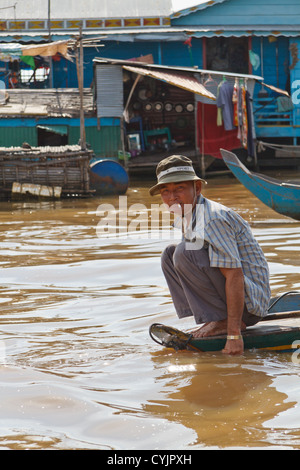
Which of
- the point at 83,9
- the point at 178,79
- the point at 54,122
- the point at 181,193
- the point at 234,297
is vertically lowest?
the point at 234,297

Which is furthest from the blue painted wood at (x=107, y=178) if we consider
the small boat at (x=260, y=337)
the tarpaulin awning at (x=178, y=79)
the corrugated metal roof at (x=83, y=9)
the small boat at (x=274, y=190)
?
the small boat at (x=260, y=337)

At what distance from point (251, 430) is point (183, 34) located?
17.1 metres

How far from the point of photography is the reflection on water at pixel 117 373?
276 centimetres

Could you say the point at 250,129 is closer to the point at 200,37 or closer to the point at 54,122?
the point at 200,37

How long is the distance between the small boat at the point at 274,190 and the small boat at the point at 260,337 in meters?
5.67

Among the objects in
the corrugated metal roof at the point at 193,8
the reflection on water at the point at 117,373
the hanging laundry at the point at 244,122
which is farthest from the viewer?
the corrugated metal roof at the point at 193,8

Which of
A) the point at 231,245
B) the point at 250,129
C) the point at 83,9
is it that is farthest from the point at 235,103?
the point at 231,245

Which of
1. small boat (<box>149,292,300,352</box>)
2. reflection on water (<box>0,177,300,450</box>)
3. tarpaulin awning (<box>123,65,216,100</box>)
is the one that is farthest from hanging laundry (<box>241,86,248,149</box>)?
small boat (<box>149,292,300,352</box>)

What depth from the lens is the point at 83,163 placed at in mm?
13281

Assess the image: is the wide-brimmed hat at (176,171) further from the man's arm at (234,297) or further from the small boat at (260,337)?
the small boat at (260,337)

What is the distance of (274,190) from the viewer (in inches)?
380

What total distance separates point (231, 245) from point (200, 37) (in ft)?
53.4

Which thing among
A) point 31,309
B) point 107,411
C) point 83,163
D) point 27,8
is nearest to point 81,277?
point 31,309
